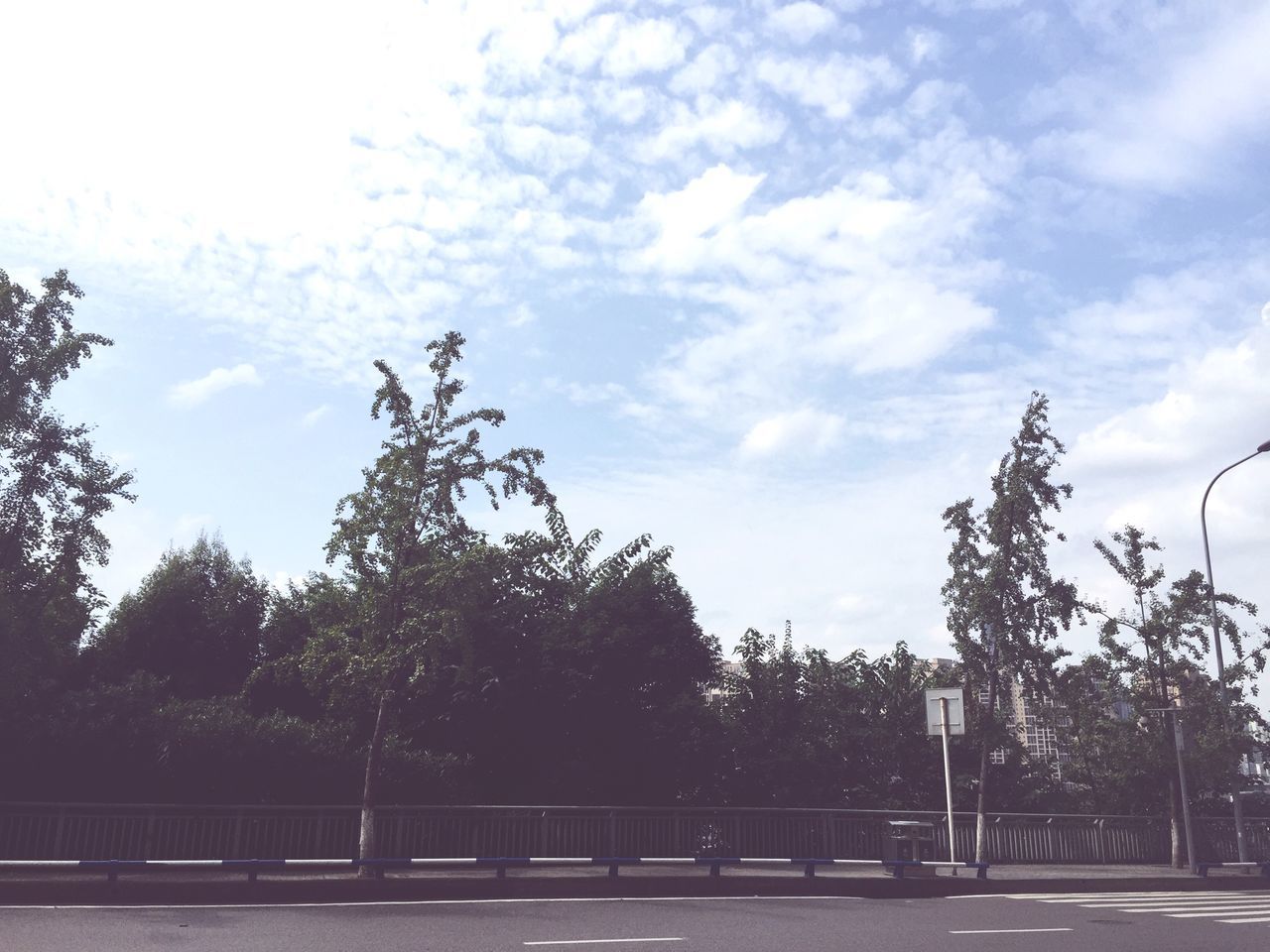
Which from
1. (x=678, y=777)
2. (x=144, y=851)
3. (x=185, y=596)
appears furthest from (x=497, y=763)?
(x=185, y=596)

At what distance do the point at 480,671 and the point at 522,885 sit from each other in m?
8.21

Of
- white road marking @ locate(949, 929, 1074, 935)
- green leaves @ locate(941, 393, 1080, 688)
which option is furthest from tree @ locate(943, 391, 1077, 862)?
white road marking @ locate(949, 929, 1074, 935)

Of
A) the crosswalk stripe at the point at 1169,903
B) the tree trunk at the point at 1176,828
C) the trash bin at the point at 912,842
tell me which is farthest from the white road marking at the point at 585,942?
the tree trunk at the point at 1176,828

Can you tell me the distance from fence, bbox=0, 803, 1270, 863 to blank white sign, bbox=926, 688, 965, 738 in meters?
3.83

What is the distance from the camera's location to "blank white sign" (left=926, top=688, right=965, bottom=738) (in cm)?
1892

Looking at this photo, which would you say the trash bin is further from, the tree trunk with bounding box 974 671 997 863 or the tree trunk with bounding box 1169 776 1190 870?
the tree trunk with bounding box 1169 776 1190 870

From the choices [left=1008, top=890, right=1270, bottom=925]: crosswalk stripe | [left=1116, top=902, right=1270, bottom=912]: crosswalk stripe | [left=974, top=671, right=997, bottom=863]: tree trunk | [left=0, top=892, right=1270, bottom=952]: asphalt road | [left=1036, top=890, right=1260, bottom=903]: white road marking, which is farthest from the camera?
[left=974, top=671, right=997, bottom=863]: tree trunk

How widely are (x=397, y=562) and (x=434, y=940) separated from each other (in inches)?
330

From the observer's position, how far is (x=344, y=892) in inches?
593

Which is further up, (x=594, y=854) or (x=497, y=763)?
(x=497, y=763)

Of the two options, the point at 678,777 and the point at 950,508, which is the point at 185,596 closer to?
the point at 678,777

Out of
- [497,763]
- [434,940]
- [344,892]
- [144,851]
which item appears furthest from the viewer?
[497,763]

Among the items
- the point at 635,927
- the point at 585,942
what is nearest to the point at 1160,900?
the point at 635,927

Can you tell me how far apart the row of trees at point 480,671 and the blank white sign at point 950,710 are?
5.95 meters
